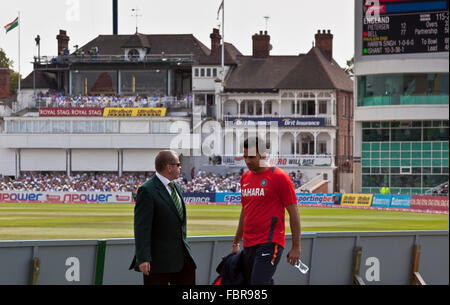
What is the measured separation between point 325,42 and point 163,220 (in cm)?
5562

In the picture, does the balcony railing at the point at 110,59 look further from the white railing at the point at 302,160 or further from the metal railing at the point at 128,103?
the white railing at the point at 302,160

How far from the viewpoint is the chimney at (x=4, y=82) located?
63406 mm

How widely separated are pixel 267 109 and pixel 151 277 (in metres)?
52.7

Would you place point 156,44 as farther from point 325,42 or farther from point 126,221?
point 126,221

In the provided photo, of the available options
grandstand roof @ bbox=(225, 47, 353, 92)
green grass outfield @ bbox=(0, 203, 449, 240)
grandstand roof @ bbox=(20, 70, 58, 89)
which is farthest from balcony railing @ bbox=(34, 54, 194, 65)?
green grass outfield @ bbox=(0, 203, 449, 240)

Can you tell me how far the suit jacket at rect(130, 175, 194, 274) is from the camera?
8070 millimetres

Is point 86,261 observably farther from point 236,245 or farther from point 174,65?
point 174,65

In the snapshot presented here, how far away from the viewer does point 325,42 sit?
62625 millimetres

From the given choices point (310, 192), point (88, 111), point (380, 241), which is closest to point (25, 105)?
point (88, 111)

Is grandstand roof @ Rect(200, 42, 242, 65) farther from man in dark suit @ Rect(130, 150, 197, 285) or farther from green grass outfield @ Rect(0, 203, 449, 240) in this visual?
man in dark suit @ Rect(130, 150, 197, 285)

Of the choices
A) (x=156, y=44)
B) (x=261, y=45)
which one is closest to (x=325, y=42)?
(x=261, y=45)

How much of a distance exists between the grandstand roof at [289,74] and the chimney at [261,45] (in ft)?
1.19

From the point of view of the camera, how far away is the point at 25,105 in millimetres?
63531
